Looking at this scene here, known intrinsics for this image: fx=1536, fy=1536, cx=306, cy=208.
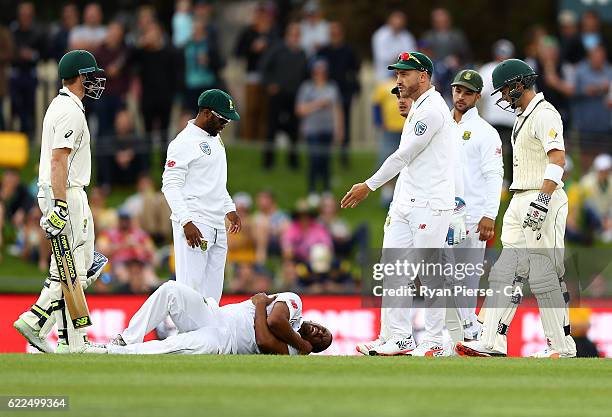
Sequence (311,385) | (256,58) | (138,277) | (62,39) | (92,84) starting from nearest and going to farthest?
(311,385) → (92,84) → (138,277) → (62,39) → (256,58)

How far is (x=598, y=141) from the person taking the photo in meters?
23.5

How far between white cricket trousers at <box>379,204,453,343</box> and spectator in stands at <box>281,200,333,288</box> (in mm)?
8157

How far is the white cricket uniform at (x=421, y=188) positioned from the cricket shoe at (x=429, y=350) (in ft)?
0.18

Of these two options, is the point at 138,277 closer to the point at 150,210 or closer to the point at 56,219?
the point at 150,210

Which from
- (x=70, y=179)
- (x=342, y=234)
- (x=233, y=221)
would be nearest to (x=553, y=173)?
(x=233, y=221)

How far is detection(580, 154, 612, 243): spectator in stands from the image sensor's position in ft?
76.0

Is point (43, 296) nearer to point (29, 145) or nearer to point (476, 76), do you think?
point (476, 76)

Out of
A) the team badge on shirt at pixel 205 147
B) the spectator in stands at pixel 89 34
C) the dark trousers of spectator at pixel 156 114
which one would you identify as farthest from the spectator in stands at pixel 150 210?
the team badge on shirt at pixel 205 147

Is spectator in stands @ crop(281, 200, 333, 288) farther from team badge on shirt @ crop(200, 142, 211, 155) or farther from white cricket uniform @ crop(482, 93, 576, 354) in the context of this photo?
white cricket uniform @ crop(482, 93, 576, 354)

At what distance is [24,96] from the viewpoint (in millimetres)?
23984

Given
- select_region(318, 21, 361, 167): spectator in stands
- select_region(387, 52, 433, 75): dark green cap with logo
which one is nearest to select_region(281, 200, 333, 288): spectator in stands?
select_region(318, 21, 361, 167): spectator in stands

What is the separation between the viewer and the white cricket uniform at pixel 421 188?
1320cm

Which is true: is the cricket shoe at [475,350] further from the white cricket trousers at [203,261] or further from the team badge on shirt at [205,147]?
the team badge on shirt at [205,147]

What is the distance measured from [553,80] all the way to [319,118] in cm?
370
